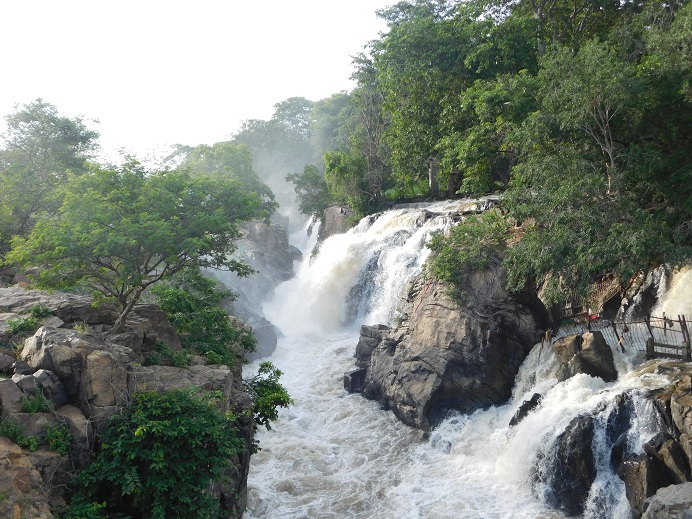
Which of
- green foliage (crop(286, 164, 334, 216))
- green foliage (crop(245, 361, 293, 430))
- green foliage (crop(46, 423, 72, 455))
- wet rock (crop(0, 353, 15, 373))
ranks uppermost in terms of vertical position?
green foliage (crop(286, 164, 334, 216))

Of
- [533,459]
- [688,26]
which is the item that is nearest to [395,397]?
[533,459]

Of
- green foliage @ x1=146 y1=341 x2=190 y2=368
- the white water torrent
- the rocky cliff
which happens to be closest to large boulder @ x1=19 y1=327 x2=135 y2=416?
the rocky cliff

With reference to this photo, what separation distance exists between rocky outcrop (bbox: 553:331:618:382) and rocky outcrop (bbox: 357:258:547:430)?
95.0 inches

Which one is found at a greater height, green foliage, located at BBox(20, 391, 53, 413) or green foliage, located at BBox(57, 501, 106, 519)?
green foliage, located at BBox(20, 391, 53, 413)

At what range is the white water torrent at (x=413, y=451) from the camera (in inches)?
518

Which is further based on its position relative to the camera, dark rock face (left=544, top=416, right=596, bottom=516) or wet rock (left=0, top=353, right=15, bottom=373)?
dark rock face (left=544, top=416, right=596, bottom=516)

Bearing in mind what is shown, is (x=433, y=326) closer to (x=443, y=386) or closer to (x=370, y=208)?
(x=443, y=386)

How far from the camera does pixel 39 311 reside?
12297 mm

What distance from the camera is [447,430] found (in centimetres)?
1700

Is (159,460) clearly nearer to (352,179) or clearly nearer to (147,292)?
(147,292)

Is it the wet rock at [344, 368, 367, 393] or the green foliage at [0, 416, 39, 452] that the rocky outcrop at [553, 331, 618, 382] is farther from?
the green foliage at [0, 416, 39, 452]

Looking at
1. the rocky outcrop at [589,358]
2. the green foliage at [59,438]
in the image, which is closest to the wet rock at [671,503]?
the rocky outcrop at [589,358]

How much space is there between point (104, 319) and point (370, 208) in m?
23.6

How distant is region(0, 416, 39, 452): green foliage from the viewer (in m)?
9.16
